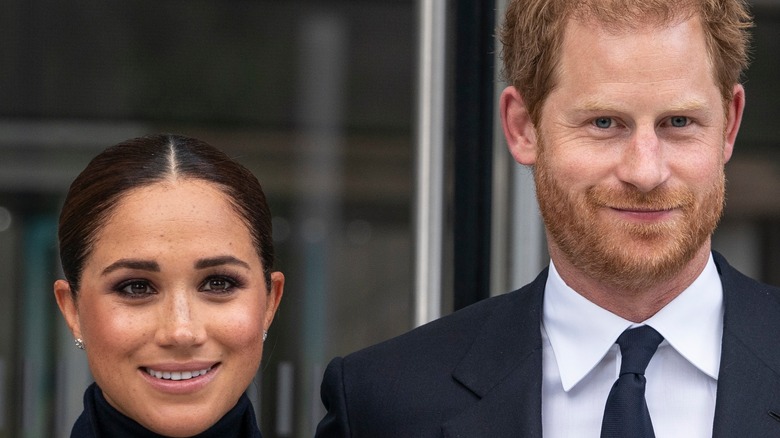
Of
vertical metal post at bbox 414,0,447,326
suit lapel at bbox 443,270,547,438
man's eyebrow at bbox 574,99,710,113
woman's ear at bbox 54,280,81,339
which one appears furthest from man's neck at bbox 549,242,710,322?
vertical metal post at bbox 414,0,447,326

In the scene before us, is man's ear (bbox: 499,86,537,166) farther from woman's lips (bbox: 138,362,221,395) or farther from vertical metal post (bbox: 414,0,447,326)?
vertical metal post (bbox: 414,0,447,326)

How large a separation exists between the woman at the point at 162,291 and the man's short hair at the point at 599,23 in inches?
21.3

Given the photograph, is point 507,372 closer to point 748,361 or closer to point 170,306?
point 748,361

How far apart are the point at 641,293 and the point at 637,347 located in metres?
0.09

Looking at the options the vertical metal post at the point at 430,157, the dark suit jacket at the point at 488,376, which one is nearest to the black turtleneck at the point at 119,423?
the dark suit jacket at the point at 488,376

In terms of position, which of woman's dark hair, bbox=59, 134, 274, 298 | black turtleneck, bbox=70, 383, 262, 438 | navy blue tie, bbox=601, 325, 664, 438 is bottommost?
black turtleneck, bbox=70, 383, 262, 438

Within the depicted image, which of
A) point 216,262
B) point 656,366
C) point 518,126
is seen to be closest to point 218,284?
point 216,262

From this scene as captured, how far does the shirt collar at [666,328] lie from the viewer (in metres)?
2.05

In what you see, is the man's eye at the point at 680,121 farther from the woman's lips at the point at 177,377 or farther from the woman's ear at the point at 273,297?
the woman's lips at the point at 177,377

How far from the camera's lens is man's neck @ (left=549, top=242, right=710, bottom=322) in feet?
6.76

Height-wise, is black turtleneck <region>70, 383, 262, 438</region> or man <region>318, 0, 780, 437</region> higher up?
man <region>318, 0, 780, 437</region>

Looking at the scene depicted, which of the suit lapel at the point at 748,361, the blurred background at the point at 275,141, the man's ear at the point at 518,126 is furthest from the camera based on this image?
the blurred background at the point at 275,141

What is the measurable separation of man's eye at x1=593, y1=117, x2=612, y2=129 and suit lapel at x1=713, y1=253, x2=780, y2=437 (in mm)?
358

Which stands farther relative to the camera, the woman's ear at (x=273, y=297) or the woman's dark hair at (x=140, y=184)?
the woman's ear at (x=273, y=297)
